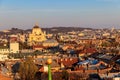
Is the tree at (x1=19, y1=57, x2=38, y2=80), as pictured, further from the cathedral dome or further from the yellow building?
the cathedral dome

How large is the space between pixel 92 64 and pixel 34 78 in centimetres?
631

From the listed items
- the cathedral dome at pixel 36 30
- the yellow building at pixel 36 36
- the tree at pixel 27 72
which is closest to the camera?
the tree at pixel 27 72

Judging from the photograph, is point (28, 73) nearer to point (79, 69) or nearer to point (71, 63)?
point (79, 69)

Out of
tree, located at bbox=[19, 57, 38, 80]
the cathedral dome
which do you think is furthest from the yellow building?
tree, located at bbox=[19, 57, 38, 80]

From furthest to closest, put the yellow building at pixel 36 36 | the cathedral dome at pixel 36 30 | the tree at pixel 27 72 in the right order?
the cathedral dome at pixel 36 30
the yellow building at pixel 36 36
the tree at pixel 27 72

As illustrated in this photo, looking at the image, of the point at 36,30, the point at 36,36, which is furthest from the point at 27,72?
the point at 36,30

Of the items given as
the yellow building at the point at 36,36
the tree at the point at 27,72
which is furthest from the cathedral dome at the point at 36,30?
the tree at the point at 27,72

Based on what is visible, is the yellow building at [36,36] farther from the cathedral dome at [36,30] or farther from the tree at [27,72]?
the tree at [27,72]

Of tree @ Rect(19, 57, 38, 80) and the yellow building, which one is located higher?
tree @ Rect(19, 57, 38, 80)

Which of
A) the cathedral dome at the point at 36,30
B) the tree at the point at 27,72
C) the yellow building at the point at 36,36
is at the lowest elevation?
the yellow building at the point at 36,36

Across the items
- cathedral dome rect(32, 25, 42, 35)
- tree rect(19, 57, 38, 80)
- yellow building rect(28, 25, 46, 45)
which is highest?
tree rect(19, 57, 38, 80)

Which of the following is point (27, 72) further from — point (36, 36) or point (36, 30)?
point (36, 30)

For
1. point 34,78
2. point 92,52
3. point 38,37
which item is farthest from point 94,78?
point 38,37

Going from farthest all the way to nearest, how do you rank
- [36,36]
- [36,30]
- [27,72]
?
[36,30]
[36,36]
[27,72]
